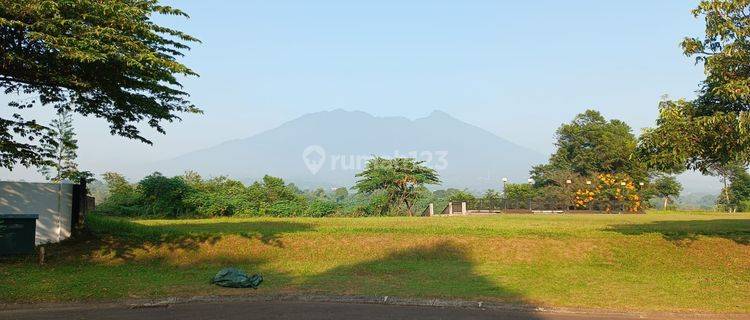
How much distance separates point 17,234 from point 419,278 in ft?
34.7

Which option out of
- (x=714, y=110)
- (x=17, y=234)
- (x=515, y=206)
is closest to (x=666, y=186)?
(x=515, y=206)

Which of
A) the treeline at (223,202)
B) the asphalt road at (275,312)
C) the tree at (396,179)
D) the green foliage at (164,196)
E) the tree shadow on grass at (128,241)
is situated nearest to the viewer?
the asphalt road at (275,312)

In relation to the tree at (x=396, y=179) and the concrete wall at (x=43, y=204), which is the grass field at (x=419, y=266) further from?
the tree at (x=396, y=179)

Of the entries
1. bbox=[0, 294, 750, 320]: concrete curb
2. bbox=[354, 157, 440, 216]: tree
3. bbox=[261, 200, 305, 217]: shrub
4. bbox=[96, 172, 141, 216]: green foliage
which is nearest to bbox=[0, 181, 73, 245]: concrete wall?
bbox=[0, 294, 750, 320]: concrete curb

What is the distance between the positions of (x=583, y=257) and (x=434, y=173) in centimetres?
3030

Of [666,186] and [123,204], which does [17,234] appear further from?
[666,186]

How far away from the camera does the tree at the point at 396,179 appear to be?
44.8 metres

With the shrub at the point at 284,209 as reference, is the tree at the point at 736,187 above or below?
above

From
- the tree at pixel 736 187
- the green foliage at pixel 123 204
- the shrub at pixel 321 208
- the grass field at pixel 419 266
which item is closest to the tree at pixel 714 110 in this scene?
the grass field at pixel 419 266

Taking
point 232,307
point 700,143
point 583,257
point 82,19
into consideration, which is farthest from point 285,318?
point 700,143

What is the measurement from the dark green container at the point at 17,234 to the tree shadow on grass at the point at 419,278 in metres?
7.69

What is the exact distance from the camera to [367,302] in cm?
1134

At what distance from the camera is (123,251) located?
16609 millimetres

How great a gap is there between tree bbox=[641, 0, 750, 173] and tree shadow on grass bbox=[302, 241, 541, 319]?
677 centimetres
